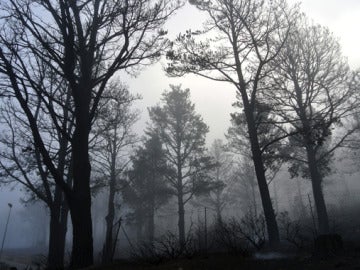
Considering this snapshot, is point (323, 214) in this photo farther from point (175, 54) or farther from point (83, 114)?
point (83, 114)

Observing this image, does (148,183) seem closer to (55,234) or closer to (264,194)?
(55,234)

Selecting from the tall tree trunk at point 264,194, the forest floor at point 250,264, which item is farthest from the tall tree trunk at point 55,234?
the forest floor at point 250,264

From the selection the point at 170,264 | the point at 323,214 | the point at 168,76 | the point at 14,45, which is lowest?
the point at 170,264

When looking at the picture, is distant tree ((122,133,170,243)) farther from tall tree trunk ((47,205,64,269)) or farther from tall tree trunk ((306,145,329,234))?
tall tree trunk ((306,145,329,234))

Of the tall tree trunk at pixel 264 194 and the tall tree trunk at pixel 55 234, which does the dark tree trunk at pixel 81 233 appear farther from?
the tall tree trunk at pixel 55 234

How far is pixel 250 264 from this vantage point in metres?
6.19

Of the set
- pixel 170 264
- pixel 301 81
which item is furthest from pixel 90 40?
pixel 301 81

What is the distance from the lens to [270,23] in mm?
13625

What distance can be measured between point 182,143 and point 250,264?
2081cm

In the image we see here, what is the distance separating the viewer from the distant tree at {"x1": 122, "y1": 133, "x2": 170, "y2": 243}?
89.1 feet

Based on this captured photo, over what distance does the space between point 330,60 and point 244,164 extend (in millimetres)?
16589

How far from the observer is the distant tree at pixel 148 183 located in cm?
2716

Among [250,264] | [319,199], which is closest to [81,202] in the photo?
[250,264]

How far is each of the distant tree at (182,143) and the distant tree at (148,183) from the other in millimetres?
871
